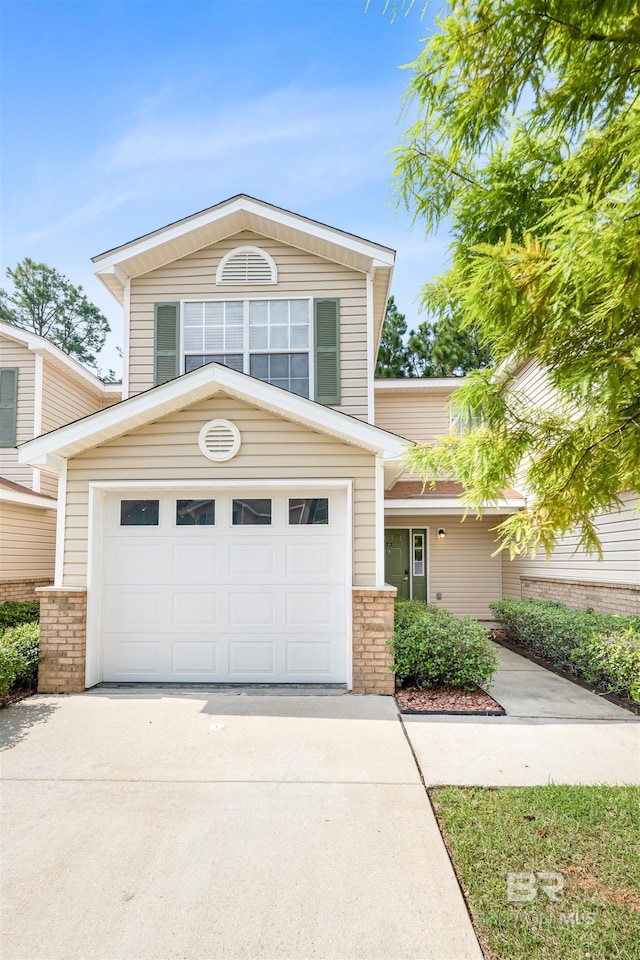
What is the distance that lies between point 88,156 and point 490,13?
26.0 feet

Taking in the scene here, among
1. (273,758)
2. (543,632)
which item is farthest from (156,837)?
(543,632)

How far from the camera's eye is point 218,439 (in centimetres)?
656

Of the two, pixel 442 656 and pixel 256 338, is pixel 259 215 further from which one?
pixel 442 656

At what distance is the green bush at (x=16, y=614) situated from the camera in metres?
8.15

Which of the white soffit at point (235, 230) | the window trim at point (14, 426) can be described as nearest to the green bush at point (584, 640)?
the white soffit at point (235, 230)

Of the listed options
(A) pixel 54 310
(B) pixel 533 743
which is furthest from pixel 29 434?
(A) pixel 54 310

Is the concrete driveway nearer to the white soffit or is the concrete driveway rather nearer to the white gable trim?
the white gable trim

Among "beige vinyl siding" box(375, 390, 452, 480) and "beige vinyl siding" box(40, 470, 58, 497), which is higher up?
"beige vinyl siding" box(375, 390, 452, 480)

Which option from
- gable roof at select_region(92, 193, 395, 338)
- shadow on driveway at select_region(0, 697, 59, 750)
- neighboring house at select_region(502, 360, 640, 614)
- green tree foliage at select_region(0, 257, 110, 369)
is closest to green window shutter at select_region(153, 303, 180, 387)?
gable roof at select_region(92, 193, 395, 338)

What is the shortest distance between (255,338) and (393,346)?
49.9 feet

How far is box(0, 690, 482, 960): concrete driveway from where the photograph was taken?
2463 mm

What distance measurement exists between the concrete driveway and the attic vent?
22.1 ft

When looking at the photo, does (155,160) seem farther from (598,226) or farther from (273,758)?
(273,758)

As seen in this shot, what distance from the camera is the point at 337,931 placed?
2484mm
